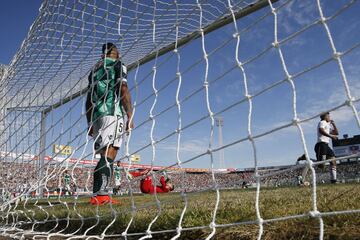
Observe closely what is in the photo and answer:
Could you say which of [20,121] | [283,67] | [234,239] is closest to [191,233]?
[234,239]

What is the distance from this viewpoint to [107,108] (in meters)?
3.57

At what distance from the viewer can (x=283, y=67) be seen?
1770 mm

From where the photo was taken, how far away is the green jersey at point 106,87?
3465 mm

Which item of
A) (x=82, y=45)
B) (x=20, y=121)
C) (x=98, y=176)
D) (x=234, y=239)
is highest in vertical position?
(x=82, y=45)

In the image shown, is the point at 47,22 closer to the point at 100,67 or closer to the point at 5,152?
the point at 100,67

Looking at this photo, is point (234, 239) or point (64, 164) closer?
point (234, 239)

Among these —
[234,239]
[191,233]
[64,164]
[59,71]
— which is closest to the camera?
[234,239]

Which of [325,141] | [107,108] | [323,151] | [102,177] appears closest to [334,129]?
[325,141]

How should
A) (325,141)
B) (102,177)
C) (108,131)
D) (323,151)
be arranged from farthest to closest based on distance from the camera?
(325,141) < (323,151) < (108,131) < (102,177)

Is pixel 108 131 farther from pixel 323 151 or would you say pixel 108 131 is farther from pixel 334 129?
pixel 334 129

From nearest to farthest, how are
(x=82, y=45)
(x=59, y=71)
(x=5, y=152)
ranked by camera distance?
1. (x=82, y=45)
2. (x=59, y=71)
3. (x=5, y=152)

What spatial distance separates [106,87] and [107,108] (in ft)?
0.67

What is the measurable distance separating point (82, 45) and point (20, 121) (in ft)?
5.18

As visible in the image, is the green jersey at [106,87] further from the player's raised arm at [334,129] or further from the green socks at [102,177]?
the player's raised arm at [334,129]
